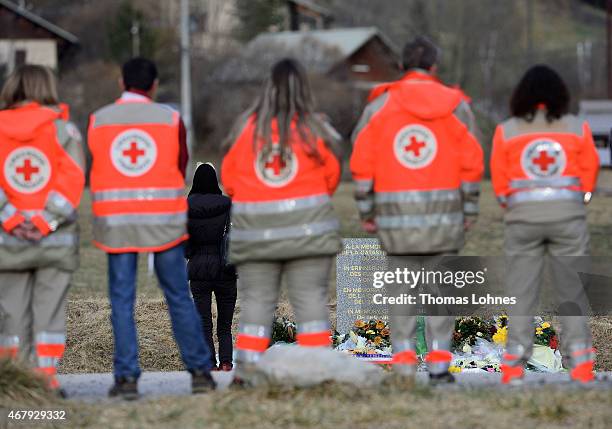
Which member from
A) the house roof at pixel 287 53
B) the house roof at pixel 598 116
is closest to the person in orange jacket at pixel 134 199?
the house roof at pixel 598 116

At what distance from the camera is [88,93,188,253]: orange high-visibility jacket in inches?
316

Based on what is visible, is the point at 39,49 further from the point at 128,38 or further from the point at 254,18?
the point at 254,18

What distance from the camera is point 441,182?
8.20 metres

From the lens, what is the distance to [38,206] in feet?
26.7

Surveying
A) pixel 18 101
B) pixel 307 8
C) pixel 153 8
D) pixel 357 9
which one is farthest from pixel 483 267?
pixel 357 9

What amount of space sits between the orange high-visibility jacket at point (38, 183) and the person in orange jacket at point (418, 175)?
1675mm

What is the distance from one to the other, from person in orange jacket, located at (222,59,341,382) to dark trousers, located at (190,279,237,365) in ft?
10.5

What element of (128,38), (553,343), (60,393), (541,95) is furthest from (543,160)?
(128,38)

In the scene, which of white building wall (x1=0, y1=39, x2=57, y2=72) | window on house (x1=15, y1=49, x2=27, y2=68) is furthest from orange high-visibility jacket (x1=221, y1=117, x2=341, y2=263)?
white building wall (x1=0, y1=39, x2=57, y2=72)

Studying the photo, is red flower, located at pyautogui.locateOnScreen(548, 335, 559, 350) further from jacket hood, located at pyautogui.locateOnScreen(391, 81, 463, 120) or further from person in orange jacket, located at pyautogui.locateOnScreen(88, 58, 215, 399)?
person in orange jacket, located at pyautogui.locateOnScreen(88, 58, 215, 399)

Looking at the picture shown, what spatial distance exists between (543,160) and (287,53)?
58927 mm

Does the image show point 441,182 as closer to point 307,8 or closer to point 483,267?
point 483,267

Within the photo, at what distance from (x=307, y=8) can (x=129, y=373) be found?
85.9 meters

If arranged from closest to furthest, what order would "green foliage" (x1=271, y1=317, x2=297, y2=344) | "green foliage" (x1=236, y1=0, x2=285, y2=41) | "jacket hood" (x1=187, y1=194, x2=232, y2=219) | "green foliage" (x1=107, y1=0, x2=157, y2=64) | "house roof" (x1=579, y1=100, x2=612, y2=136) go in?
"jacket hood" (x1=187, y1=194, x2=232, y2=219) → "green foliage" (x1=271, y1=317, x2=297, y2=344) → "house roof" (x1=579, y1=100, x2=612, y2=136) → "green foliage" (x1=107, y1=0, x2=157, y2=64) → "green foliage" (x1=236, y1=0, x2=285, y2=41)
